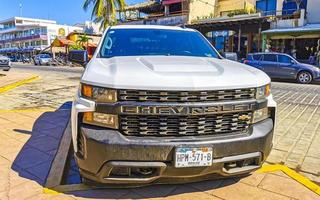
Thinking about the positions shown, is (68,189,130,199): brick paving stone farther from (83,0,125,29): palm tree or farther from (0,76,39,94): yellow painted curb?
(83,0,125,29): palm tree

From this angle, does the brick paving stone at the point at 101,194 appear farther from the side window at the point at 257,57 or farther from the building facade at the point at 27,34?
the building facade at the point at 27,34

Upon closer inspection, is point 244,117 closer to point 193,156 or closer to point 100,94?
point 193,156

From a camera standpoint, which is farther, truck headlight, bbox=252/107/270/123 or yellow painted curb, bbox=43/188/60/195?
yellow painted curb, bbox=43/188/60/195

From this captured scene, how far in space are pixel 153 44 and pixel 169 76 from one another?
1.65 meters

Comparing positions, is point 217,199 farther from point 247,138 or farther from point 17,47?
point 17,47

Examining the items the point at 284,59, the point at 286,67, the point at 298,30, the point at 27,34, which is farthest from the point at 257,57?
the point at 27,34

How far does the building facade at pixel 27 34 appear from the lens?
2360 inches

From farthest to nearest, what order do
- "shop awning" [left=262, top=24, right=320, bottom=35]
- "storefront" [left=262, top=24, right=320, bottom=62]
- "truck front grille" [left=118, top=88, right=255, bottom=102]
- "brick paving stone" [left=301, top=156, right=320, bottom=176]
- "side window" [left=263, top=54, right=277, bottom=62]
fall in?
1. "storefront" [left=262, top=24, right=320, bottom=62]
2. "shop awning" [left=262, top=24, right=320, bottom=35]
3. "side window" [left=263, top=54, right=277, bottom=62]
4. "brick paving stone" [left=301, top=156, right=320, bottom=176]
5. "truck front grille" [left=118, top=88, right=255, bottom=102]

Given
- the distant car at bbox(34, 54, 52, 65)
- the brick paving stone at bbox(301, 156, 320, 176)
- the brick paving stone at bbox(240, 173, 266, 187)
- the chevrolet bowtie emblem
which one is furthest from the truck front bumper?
the distant car at bbox(34, 54, 52, 65)

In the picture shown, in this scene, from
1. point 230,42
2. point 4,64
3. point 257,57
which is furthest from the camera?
point 230,42

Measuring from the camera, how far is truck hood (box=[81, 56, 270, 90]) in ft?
8.45

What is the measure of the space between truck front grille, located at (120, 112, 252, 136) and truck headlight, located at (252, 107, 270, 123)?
313 millimetres

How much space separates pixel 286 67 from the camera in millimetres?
14984

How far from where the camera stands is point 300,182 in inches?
134
